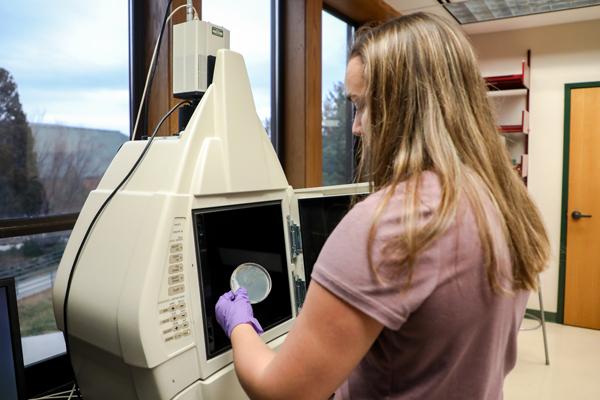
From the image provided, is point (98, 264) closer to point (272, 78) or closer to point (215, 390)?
point (215, 390)

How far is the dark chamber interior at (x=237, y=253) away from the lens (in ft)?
2.95

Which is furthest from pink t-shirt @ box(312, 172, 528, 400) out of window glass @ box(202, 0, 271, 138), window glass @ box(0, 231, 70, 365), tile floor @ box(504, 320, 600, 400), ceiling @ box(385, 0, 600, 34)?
ceiling @ box(385, 0, 600, 34)

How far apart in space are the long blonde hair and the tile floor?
7.86 ft

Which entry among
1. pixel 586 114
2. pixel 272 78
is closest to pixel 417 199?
pixel 272 78

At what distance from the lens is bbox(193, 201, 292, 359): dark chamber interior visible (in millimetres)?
900

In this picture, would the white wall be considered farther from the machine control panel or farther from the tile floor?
the machine control panel

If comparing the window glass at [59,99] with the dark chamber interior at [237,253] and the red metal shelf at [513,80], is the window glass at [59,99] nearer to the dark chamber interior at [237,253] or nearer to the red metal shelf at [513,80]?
the dark chamber interior at [237,253]

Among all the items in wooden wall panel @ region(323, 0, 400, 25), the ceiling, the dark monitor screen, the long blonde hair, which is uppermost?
the ceiling

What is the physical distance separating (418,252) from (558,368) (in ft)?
10.1

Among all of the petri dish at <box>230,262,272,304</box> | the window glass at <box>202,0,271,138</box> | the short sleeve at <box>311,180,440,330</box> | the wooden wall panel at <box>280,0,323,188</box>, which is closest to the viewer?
the short sleeve at <box>311,180,440,330</box>

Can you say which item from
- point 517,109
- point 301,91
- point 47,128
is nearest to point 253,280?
point 47,128

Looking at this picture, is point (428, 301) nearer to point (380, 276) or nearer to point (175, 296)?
point (380, 276)

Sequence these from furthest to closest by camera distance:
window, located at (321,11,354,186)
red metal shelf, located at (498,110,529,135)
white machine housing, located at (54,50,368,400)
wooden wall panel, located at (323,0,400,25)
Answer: red metal shelf, located at (498,110,529,135)
window, located at (321,11,354,186)
wooden wall panel, located at (323,0,400,25)
white machine housing, located at (54,50,368,400)

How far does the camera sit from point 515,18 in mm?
3531
